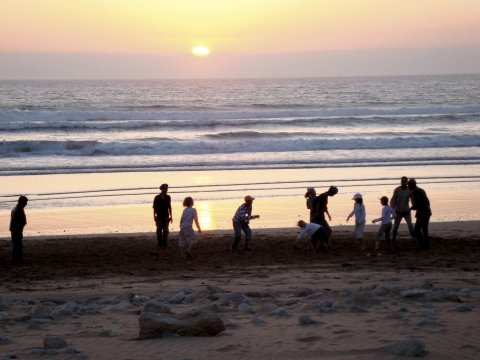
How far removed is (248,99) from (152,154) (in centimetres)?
6059

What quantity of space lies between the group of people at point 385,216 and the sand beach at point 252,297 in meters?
0.33

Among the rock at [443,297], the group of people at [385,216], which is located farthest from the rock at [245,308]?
the group of people at [385,216]

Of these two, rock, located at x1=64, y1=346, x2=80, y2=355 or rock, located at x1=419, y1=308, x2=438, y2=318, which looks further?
rock, located at x1=419, y1=308, x2=438, y2=318

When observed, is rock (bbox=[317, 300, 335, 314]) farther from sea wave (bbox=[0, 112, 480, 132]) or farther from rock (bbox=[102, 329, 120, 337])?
sea wave (bbox=[0, 112, 480, 132])

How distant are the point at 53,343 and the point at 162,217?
8.54m

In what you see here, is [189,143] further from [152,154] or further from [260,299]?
[260,299]

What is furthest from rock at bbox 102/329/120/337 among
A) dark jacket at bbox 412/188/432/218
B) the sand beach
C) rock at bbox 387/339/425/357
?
dark jacket at bbox 412/188/432/218

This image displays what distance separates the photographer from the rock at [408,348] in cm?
715

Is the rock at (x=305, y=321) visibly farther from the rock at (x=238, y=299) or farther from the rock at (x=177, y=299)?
the rock at (x=177, y=299)

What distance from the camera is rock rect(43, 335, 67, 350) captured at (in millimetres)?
7621

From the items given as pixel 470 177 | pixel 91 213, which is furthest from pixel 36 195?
pixel 470 177

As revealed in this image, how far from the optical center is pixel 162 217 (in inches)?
636

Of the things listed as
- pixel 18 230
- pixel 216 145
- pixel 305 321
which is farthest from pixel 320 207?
pixel 216 145

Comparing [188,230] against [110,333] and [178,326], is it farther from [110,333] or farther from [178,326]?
[178,326]
